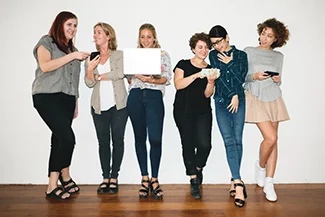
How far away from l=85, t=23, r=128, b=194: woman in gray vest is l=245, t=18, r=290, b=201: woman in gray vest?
109 cm

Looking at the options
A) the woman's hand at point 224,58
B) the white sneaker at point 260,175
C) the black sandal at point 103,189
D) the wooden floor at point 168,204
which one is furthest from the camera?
the white sneaker at point 260,175

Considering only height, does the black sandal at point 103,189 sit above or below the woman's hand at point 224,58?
below

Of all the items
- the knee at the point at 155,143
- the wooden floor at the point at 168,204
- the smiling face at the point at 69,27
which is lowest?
the wooden floor at the point at 168,204

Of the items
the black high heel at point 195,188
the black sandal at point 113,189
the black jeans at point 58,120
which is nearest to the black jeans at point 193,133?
the black high heel at point 195,188

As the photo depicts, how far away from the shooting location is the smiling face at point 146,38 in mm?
2586

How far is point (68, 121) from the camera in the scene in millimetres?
2549

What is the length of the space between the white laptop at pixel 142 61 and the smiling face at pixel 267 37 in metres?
0.90

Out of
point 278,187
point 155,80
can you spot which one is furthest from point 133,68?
point 278,187

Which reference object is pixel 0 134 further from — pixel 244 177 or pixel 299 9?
pixel 299 9

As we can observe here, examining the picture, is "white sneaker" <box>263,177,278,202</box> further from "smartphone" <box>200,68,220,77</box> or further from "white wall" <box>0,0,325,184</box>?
"smartphone" <box>200,68,220,77</box>

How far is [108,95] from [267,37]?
4.66 ft

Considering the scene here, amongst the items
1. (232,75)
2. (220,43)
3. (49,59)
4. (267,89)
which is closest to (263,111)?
(267,89)

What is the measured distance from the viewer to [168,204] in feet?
8.07

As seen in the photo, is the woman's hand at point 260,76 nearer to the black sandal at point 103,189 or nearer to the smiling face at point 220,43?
the smiling face at point 220,43
